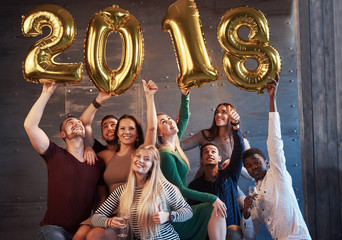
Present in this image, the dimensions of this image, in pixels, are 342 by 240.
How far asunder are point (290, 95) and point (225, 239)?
245 cm

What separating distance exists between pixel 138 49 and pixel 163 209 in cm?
121

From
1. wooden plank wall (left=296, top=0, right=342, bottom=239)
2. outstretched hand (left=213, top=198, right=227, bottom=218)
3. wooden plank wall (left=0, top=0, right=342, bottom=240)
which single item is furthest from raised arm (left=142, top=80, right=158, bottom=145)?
wooden plank wall (left=296, top=0, right=342, bottom=239)

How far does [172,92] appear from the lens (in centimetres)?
570

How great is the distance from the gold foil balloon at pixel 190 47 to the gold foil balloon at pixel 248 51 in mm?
188

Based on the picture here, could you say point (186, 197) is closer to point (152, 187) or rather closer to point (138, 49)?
point (152, 187)

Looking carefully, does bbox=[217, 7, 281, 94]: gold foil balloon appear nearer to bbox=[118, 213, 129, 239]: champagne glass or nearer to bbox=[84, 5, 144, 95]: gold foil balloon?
bbox=[84, 5, 144, 95]: gold foil balloon

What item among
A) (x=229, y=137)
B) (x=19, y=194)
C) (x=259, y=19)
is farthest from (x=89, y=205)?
(x=19, y=194)

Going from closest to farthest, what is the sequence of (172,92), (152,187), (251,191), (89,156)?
(152,187) < (89,156) < (251,191) < (172,92)

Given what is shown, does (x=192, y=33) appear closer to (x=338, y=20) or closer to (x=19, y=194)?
(x=338, y=20)

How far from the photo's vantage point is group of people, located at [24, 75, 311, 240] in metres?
3.49

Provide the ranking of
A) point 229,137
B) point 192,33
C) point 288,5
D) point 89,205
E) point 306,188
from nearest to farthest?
point 192,33 → point 89,205 → point 229,137 → point 306,188 → point 288,5

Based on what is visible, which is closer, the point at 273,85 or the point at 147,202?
the point at 147,202

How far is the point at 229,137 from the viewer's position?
4461mm

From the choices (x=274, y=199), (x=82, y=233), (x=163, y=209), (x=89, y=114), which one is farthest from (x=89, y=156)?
(x=274, y=199)
